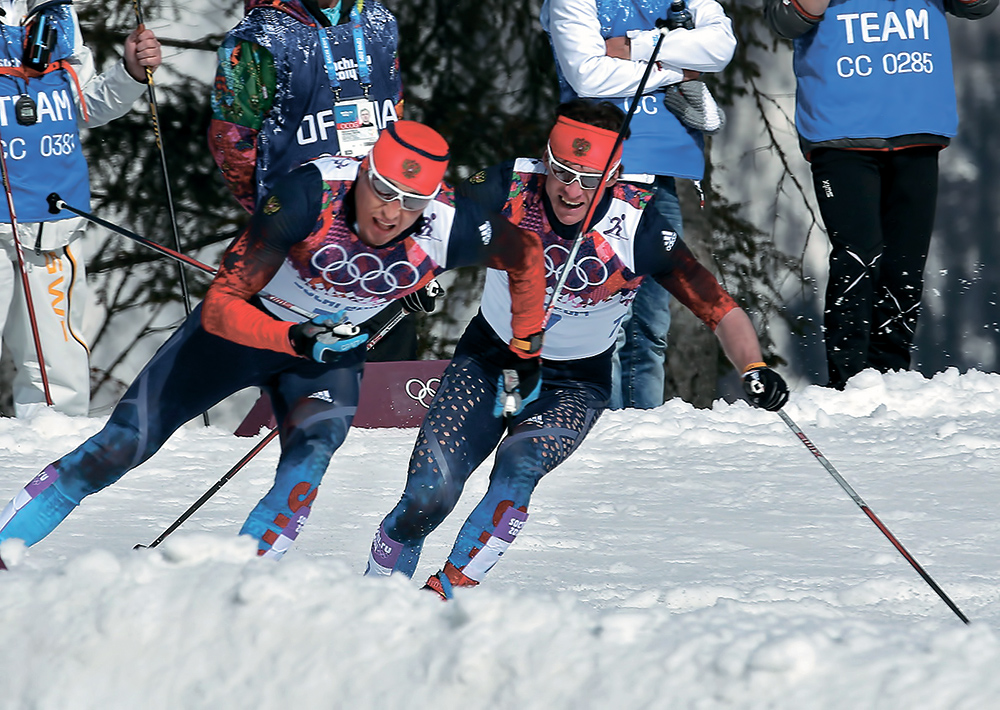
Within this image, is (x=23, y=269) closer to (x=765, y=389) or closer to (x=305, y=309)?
(x=305, y=309)

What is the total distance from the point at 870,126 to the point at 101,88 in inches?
127

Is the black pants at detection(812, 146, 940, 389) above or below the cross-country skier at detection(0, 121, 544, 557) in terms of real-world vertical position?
below

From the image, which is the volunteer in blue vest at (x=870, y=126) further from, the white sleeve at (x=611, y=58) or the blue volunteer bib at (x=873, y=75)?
the white sleeve at (x=611, y=58)

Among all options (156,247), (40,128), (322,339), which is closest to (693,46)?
(156,247)

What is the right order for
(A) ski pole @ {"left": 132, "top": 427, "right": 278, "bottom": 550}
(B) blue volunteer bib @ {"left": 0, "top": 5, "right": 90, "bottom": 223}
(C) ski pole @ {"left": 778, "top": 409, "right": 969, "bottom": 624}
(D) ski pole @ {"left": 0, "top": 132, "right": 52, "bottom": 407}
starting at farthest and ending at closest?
(B) blue volunteer bib @ {"left": 0, "top": 5, "right": 90, "bottom": 223} < (D) ski pole @ {"left": 0, "top": 132, "right": 52, "bottom": 407} < (A) ski pole @ {"left": 132, "top": 427, "right": 278, "bottom": 550} < (C) ski pole @ {"left": 778, "top": 409, "right": 969, "bottom": 624}

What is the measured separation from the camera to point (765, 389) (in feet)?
12.1

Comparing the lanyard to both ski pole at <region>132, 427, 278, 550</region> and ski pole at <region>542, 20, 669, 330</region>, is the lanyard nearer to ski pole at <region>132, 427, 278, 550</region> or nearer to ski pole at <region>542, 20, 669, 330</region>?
ski pole at <region>542, 20, 669, 330</region>

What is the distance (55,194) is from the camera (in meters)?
5.56

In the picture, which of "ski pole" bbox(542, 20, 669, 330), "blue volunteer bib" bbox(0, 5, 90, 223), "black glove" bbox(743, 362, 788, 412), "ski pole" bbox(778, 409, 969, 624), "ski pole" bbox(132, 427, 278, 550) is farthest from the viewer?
"blue volunteer bib" bbox(0, 5, 90, 223)

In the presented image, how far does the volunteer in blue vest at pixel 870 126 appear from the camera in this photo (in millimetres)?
5566

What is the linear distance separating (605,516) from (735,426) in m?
1.64

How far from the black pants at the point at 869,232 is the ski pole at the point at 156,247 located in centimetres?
259

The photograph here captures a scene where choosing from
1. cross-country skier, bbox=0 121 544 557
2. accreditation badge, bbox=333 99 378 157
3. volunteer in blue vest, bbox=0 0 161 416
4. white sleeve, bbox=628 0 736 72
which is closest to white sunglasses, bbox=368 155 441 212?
cross-country skier, bbox=0 121 544 557

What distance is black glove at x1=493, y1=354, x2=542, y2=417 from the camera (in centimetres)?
387
